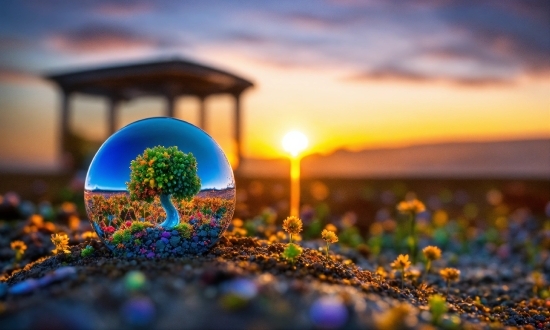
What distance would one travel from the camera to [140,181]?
423 cm

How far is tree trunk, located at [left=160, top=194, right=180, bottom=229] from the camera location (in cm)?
428

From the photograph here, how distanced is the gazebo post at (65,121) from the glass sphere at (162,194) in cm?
1439

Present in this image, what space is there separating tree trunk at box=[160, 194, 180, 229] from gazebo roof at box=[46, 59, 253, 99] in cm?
1049

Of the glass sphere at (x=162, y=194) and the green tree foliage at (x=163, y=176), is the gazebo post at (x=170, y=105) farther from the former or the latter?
the green tree foliage at (x=163, y=176)

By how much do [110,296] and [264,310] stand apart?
801 millimetres

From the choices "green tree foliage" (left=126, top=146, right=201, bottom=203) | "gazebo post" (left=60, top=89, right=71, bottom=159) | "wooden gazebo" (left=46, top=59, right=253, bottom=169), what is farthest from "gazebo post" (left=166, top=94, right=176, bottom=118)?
"green tree foliage" (left=126, top=146, right=201, bottom=203)

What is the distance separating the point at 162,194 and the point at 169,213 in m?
0.16

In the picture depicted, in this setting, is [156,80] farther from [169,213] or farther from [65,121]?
[169,213]

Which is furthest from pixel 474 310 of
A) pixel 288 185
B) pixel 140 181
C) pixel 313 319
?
pixel 288 185

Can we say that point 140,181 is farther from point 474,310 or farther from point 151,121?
point 474,310

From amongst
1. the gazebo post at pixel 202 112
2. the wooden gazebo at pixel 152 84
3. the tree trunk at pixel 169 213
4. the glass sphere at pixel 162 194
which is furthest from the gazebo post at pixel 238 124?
the tree trunk at pixel 169 213

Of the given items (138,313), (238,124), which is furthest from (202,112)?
(138,313)

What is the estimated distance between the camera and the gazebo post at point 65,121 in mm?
17812

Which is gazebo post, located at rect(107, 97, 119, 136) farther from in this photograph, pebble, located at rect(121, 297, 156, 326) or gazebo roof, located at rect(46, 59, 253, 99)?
pebble, located at rect(121, 297, 156, 326)
